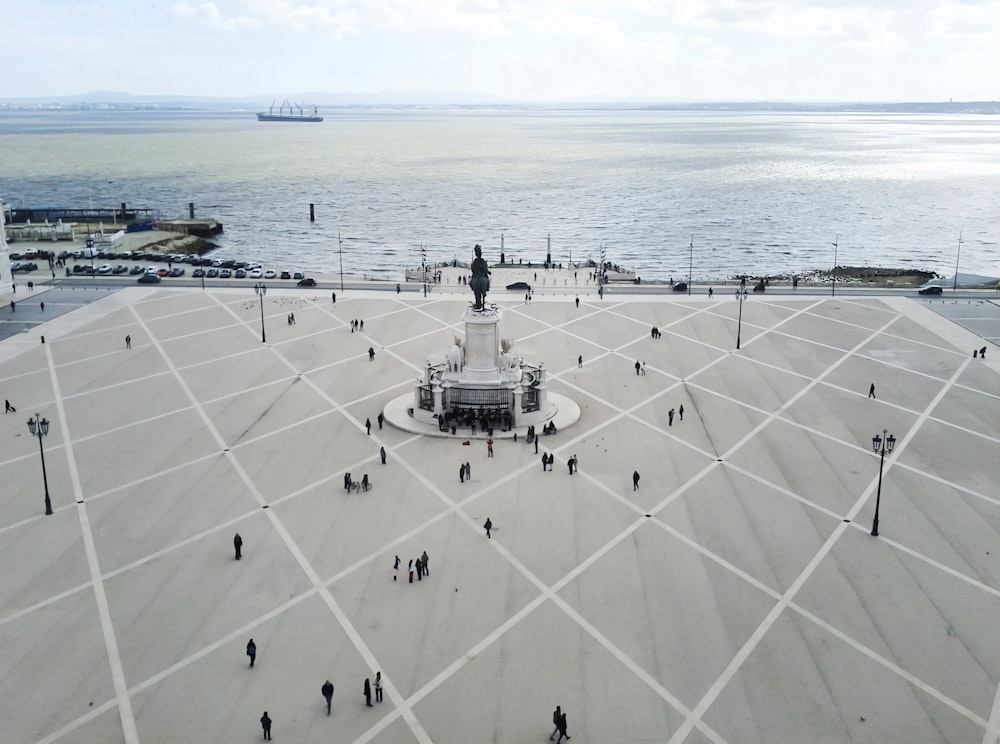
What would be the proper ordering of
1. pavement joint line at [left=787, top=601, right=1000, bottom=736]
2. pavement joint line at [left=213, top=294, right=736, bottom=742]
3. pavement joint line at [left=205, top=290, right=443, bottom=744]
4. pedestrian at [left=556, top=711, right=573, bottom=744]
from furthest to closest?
pavement joint line at [left=213, top=294, right=736, bottom=742] → pavement joint line at [left=787, top=601, right=1000, bottom=736] → pavement joint line at [left=205, top=290, right=443, bottom=744] → pedestrian at [left=556, top=711, right=573, bottom=744]

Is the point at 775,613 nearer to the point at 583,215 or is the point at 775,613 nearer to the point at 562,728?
the point at 562,728

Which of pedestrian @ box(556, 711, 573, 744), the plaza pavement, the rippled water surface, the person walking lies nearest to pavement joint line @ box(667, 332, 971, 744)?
the plaza pavement

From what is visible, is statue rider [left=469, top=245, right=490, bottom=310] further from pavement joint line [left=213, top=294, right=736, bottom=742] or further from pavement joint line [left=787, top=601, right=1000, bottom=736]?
pavement joint line [left=787, top=601, right=1000, bottom=736]

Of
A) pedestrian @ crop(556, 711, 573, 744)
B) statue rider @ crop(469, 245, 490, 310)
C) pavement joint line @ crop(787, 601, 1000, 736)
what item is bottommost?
pavement joint line @ crop(787, 601, 1000, 736)

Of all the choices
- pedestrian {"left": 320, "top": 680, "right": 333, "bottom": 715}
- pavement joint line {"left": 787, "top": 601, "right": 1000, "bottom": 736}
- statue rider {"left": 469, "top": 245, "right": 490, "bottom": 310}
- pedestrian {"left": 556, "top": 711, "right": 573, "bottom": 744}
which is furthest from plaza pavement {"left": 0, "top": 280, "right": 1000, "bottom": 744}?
statue rider {"left": 469, "top": 245, "right": 490, "bottom": 310}

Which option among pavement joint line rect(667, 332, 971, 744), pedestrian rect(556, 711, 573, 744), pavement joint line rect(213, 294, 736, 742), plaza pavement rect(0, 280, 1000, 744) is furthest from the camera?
pavement joint line rect(213, 294, 736, 742)

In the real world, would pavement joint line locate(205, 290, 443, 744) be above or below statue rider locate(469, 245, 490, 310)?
below

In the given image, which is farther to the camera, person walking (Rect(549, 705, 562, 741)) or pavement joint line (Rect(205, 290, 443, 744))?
pavement joint line (Rect(205, 290, 443, 744))

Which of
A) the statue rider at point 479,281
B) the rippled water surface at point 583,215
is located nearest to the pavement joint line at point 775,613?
the statue rider at point 479,281

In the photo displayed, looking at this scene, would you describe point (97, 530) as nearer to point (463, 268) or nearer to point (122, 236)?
point (463, 268)

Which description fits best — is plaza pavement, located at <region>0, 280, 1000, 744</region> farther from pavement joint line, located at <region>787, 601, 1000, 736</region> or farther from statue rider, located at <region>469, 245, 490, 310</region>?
statue rider, located at <region>469, 245, 490, 310</region>
